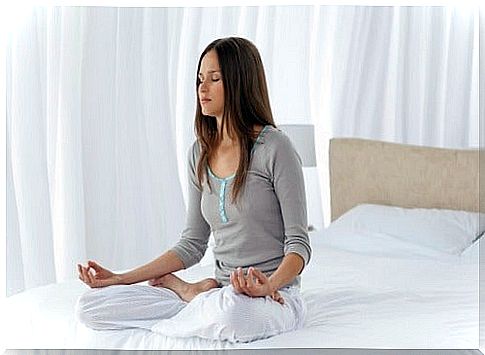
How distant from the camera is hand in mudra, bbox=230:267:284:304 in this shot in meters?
1.49

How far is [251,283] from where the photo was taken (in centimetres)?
149

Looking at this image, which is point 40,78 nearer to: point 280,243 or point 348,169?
point 348,169

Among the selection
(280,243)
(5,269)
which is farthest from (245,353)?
(5,269)

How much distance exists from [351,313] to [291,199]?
29 cm

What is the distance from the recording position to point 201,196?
1774 mm

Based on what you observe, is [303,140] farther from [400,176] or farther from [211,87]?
[211,87]

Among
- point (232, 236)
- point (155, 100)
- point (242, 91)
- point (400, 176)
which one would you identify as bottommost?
point (400, 176)

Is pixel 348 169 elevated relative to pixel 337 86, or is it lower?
lower

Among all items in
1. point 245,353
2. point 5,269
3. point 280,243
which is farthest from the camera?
point 5,269

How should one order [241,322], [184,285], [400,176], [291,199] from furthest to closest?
[400,176] → [184,285] → [291,199] → [241,322]

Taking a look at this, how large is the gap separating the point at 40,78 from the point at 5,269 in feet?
1.68

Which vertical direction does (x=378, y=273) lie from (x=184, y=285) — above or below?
below

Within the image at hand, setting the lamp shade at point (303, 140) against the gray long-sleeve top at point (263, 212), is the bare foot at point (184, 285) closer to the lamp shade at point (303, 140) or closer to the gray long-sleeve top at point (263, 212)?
the gray long-sleeve top at point (263, 212)

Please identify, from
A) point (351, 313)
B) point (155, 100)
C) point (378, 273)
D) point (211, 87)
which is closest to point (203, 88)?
point (211, 87)
